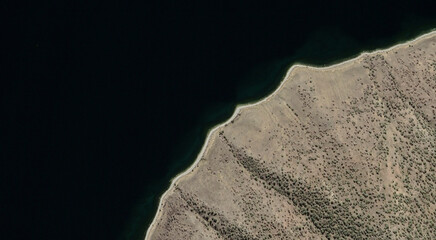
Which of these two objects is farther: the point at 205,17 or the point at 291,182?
the point at 205,17

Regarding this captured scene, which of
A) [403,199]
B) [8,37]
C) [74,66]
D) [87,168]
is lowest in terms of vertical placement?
[403,199]

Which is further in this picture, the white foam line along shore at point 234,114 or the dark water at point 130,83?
the dark water at point 130,83

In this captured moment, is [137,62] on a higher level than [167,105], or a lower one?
higher

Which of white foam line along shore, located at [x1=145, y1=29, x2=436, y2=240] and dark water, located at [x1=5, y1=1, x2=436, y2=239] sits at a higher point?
dark water, located at [x1=5, y1=1, x2=436, y2=239]

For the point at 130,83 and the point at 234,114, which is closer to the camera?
the point at 234,114

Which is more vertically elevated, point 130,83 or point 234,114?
point 130,83

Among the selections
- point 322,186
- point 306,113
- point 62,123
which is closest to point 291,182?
point 322,186

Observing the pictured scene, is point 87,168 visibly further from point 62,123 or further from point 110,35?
point 110,35
